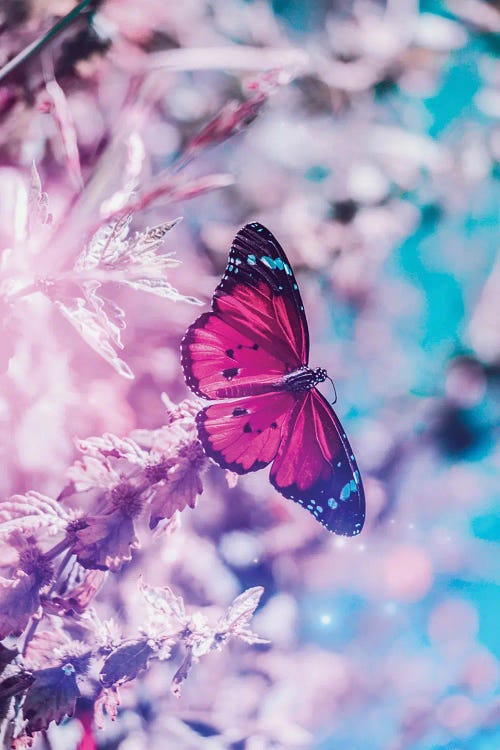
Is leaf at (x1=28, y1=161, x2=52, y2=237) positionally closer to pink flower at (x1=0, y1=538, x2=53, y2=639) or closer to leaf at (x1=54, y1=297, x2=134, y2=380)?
leaf at (x1=54, y1=297, x2=134, y2=380)

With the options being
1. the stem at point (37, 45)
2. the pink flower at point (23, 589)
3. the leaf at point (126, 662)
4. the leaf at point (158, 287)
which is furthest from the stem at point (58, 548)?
the stem at point (37, 45)

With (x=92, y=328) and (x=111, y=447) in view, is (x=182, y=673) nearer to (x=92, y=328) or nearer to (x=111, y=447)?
(x=111, y=447)

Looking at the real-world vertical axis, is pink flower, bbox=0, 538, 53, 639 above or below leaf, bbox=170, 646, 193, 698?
above

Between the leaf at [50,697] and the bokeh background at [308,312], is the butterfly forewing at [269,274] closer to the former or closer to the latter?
the bokeh background at [308,312]

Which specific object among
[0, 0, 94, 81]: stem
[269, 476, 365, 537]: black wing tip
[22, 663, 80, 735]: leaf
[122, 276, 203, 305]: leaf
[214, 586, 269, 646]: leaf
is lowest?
[214, 586, 269, 646]: leaf

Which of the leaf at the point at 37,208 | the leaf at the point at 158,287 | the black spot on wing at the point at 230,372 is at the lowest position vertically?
the black spot on wing at the point at 230,372

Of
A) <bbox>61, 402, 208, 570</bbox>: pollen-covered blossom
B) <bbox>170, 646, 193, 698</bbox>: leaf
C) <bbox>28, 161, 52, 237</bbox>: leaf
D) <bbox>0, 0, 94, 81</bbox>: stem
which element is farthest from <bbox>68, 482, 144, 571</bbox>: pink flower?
<bbox>0, 0, 94, 81</bbox>: stem
